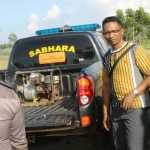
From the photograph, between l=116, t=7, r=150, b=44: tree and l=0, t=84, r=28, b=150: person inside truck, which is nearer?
l=0, t=84, r=28, b=150: person inside truck

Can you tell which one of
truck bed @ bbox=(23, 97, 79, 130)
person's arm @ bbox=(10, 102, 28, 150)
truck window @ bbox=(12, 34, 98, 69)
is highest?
truck window @ bbox=(12, 34, 98, 69)

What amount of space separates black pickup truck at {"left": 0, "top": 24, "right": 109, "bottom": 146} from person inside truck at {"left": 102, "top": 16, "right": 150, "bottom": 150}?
1.66 feet

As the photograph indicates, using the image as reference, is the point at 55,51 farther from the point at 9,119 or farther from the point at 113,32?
the point at 9,119

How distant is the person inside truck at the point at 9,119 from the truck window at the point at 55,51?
3.29 m

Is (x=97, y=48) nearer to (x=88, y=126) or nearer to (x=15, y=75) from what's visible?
(x=15, y=75)


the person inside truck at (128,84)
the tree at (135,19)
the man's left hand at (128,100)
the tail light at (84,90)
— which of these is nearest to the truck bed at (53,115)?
the tail light at (84,90)

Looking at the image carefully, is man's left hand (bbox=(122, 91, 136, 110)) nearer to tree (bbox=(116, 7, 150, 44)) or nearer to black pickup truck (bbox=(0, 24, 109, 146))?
black pickup truck (bbox=(0, 24, 109, 146))

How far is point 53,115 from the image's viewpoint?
12.0 feet

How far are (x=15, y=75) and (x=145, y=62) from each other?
2353 mm

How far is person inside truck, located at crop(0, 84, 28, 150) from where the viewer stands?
1610mm

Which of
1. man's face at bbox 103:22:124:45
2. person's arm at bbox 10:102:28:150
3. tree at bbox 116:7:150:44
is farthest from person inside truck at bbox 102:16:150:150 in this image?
tree at bbox 116:7:150:44

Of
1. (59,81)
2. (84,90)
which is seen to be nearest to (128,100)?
(84,90)

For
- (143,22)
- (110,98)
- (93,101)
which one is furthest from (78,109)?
(143,22)

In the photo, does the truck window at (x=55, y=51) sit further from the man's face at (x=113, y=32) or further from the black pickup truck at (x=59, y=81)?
the man's face at (x=113, y=32)
